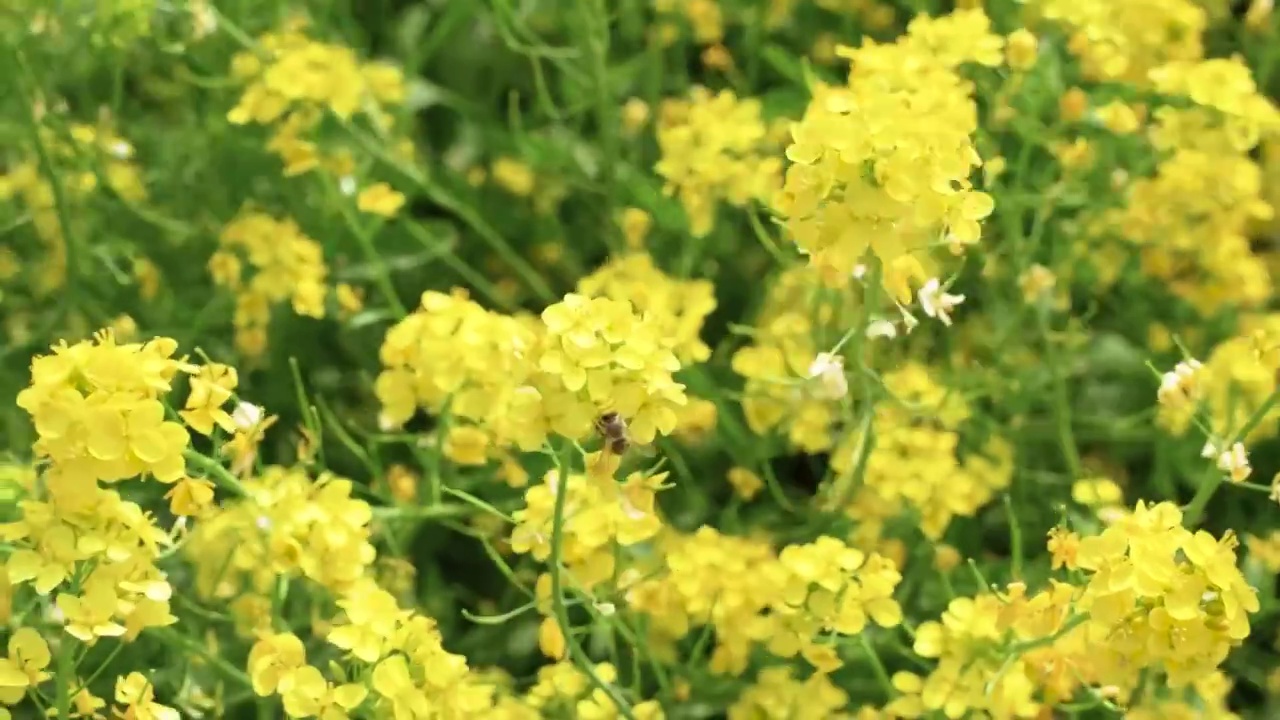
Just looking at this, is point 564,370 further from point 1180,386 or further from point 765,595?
point 1180,386

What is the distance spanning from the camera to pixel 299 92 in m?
1.22

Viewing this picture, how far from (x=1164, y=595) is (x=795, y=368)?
1.28ft

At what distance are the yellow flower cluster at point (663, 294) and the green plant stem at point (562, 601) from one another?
0.25 m

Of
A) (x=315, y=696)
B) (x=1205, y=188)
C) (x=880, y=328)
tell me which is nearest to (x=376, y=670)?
(x=315, y=696)

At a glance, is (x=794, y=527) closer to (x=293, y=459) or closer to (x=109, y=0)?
(x=293, y=459)

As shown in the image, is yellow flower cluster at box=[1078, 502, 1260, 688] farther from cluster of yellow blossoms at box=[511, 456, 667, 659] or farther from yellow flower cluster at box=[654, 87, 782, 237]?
yellow flower cluster at box=[654, 87, 782, 237]

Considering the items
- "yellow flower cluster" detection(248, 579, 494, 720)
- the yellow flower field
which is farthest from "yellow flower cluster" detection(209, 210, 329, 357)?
"yellow flower cluster" detection(248, 579, 494, 720)

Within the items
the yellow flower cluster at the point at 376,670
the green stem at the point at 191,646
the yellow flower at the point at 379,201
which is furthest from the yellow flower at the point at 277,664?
the yellow flower at the point at 379,201

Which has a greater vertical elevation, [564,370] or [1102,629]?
[564,370]

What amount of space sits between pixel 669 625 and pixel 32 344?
25.3 inches

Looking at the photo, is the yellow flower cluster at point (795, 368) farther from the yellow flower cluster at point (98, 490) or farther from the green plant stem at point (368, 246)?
the yellow flower cluster at point (98, 490)

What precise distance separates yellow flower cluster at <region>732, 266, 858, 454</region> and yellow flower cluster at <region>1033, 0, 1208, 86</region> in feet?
1.00

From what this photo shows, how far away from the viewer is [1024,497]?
4.06 feet

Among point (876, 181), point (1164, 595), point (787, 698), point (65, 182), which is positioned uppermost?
point (876, 181)
